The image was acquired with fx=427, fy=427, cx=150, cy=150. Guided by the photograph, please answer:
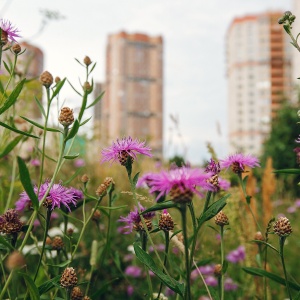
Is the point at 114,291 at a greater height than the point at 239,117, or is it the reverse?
the point at 239,117

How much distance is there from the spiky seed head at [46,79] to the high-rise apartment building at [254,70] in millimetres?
32348

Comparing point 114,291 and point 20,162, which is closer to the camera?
point 20,162

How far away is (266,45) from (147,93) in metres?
10.3

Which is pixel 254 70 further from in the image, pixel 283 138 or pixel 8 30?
pixel 8 30

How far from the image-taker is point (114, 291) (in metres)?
1.58

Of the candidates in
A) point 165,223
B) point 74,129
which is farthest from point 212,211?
point 74,129

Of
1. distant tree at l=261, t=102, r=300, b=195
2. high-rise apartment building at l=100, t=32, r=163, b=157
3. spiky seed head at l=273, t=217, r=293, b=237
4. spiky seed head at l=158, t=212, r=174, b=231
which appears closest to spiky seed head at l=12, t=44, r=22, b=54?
spiky seed head at l=158, t=212, r=174, b=231

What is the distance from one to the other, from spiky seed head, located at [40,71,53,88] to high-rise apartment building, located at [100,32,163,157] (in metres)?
28.9

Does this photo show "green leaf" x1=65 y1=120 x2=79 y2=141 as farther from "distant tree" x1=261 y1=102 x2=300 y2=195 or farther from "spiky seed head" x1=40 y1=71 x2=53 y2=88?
"distant tree" x1=261 y1=102 x2=300 y2=195

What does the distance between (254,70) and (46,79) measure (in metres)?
34.5

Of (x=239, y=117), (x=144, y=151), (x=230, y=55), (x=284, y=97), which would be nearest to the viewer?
(x=144, y=151)

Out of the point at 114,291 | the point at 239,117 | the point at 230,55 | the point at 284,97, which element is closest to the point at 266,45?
the point at 230,55

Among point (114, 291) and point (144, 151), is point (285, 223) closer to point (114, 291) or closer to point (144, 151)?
point (144, 151)

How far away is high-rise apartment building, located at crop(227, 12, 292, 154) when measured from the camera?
32812 millimetres
